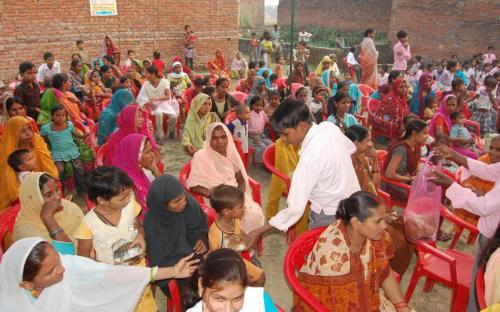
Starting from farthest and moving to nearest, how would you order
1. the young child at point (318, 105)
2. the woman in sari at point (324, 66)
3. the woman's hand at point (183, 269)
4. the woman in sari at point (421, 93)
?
the woman in sari at point (324, 66) < the woman in sari at point (421, 93) < the young child at point (318, 105) < the woman's hand at point (183, 269)

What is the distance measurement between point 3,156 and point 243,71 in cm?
990

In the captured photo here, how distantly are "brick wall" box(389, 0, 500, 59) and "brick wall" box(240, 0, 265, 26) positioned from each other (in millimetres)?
15328

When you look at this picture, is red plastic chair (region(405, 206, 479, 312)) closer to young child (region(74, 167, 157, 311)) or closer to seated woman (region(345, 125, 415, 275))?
seated woman (region(345, 125, 415, 275))

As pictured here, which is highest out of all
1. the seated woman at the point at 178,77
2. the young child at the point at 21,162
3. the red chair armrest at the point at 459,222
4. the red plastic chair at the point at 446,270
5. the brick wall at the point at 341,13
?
the brick wall at the point at 341,13

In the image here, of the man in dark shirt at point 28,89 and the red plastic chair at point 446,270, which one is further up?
the man in dark shirt at point 28,89

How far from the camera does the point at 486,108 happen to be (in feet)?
Result: 25.1

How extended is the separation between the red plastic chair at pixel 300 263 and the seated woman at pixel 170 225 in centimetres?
61

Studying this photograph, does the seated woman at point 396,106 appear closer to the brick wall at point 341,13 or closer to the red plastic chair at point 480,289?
the red plastic chair at point 480,289

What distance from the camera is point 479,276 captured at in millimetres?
2322

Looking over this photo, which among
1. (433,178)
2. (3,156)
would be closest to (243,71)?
(3,156)

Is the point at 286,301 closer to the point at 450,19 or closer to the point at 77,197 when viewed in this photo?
the point at 77,197

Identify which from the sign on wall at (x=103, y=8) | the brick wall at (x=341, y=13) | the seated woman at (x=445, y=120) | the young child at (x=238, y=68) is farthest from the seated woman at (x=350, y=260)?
the brick wall at (x=341, y=13)

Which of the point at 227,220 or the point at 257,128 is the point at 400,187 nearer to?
the point at 227,220

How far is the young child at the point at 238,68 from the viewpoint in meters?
13.3
